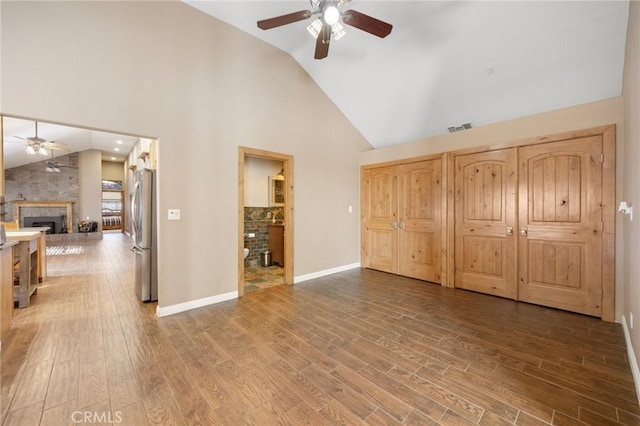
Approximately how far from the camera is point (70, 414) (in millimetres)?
1579

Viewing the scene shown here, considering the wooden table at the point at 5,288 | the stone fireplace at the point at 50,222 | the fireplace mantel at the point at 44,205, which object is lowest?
the wooden table at the point at 5,288

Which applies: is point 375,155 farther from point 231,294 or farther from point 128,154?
point 128,154

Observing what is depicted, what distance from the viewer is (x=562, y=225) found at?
3154mm

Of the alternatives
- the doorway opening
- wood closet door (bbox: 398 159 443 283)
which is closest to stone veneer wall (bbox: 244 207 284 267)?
the doorway opening

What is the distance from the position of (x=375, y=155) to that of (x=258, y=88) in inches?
101

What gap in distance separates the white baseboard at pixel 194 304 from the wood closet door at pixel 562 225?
160 inches

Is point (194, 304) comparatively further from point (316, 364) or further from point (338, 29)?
point (338, 29)

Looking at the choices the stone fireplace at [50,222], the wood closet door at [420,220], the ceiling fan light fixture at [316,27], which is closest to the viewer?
the ceiling fan light fixture at [316,27]

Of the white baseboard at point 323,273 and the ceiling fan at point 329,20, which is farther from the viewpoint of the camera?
the white baseboard at point 323,273

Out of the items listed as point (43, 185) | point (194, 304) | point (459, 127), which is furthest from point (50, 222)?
point (459, 127)

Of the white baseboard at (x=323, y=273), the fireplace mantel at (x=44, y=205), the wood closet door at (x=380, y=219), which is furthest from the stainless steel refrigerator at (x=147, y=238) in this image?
the fireplace mantel at (x=44, y=205)

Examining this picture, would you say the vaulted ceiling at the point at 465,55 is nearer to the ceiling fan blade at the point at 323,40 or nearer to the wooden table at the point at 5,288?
the ceiling fan blade at the point at 323,40

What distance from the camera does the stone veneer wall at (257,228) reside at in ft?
18.3

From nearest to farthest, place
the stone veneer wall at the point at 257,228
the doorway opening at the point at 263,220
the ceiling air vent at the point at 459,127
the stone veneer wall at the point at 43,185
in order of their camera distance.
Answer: the ceiling air vent at the point at 459,127, the doorway opening at the point at 263,220, the stone veneer wall at the point at 257,228, the stone veneer wall at the point at 43,185
